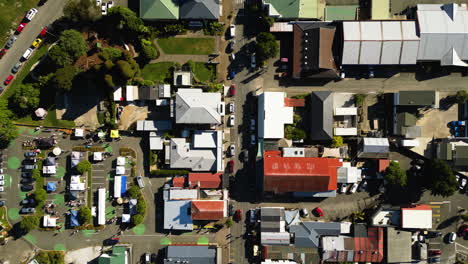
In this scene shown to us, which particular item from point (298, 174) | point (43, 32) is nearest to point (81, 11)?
point (43, 32)

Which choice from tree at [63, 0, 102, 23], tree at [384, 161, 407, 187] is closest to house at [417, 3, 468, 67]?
tree at [384, 161, 407, 187]

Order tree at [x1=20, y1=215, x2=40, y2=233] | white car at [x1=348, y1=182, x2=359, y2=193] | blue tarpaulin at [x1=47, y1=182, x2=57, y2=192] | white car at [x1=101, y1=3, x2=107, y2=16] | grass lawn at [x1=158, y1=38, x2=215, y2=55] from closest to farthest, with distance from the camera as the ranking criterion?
tree at [x1=20, y1=215, x2=40, y2=233]
white car at [x1=101, y1=3, x2=107, y2=16]
white car at [x1=348, y1=182, x2=359, y2=193]
blue tarpaulin at [x1=47, y1=182, x2=57, y2=192]
grass lawn at [x1=158, y1=38, x2=215, y2=55]

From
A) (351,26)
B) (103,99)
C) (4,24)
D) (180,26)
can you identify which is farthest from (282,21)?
(4,24)

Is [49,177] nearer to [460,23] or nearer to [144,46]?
[144,46]

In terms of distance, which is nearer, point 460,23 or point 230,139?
point 460,23

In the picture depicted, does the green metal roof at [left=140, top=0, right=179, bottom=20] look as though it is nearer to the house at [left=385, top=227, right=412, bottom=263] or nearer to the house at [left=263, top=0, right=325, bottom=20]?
the house at [left=263, top=0, right=325, bottom=20]

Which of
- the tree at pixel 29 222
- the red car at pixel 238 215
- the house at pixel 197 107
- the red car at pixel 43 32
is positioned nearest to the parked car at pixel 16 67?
the red car at pixel 43 32
